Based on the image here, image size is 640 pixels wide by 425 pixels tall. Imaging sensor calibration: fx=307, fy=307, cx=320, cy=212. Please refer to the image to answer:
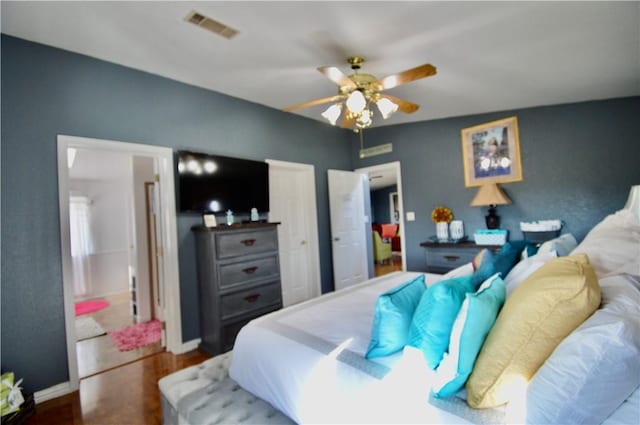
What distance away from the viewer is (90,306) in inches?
194

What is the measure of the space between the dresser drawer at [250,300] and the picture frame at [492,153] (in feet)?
9.22

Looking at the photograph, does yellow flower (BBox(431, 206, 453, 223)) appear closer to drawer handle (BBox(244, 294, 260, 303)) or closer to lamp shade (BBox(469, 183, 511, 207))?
lamp shade (BBox(469, 183, 511, 207))

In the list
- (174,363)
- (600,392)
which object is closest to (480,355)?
(600,392)

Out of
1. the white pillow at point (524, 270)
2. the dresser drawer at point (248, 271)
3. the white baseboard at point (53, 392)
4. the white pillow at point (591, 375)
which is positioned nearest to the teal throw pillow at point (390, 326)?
the white pillow at point (591, 375)

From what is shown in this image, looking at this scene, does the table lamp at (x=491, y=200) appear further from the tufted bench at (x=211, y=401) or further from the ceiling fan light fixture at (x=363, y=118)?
the tufted bench at (x=211, y=401)

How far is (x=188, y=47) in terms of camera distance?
8.02 feet

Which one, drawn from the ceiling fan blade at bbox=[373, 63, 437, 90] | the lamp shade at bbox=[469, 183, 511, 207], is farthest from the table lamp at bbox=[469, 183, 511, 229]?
the ceiling fan blade at bbox=[373, 63, 437, 90]

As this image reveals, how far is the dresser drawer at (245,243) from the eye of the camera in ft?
9.66

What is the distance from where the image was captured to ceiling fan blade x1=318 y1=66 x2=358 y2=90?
2.05 meters

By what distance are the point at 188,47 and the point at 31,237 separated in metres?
1.86

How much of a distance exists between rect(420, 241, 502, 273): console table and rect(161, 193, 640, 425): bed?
1.55m

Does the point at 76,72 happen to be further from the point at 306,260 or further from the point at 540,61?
the point at 540,61

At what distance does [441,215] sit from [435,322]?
318 centimetres

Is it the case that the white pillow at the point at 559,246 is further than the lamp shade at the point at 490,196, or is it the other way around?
the lamp shade at the point at 490,196
